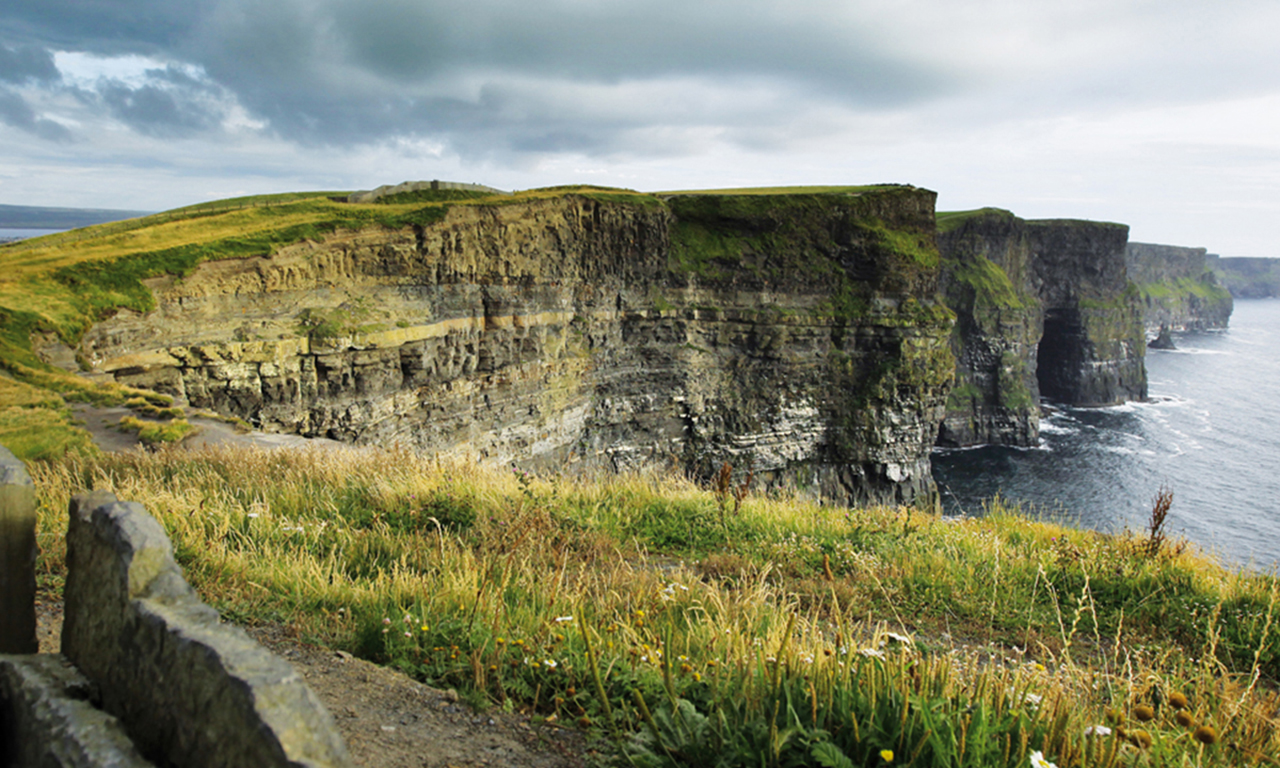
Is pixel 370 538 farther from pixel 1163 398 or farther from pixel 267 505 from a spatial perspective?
pixel 1163 398

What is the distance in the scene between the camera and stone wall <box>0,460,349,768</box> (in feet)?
5.80

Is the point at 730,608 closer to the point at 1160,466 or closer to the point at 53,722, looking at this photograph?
the point at 53,722

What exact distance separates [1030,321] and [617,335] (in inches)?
2101

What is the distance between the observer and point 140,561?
2.35 meters

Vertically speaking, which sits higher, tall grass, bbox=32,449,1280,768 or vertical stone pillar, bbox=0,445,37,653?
vertical stone pillar, bbox=0,445,37,653

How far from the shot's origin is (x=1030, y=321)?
68.9 m

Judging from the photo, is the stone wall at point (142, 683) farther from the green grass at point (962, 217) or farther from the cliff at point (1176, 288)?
the cliff at point (1176, 288)

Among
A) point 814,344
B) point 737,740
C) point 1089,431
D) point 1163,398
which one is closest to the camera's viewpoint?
Answer: point 737,740

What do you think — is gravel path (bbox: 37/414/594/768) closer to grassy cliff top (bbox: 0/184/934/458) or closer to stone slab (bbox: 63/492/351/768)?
stone slab (bbox: 63/492/351/768)

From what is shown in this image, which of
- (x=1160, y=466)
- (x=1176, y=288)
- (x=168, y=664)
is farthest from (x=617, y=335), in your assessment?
(x=1176, y=288)

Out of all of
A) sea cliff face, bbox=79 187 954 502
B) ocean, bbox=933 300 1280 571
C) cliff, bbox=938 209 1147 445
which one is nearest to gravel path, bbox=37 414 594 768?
sea cliff face, bbox=79 187 954 502

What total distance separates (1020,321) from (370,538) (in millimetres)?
73494

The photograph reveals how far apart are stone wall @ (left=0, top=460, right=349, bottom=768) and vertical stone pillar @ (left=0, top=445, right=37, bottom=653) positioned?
31 cm

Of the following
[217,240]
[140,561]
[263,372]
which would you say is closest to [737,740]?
[140,561]
